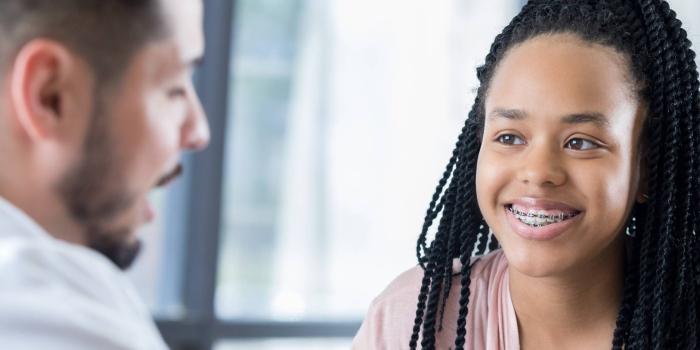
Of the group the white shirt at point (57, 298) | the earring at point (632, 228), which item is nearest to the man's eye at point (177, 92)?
the white shirt at point (57, 298)

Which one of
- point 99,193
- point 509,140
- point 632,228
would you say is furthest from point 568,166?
point 99,193

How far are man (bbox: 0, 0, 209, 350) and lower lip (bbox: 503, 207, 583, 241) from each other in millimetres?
890

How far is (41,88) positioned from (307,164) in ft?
8.80

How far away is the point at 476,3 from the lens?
11.7ft

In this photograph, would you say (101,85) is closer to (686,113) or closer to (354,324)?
(686,113)

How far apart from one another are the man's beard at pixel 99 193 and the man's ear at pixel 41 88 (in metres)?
0.03

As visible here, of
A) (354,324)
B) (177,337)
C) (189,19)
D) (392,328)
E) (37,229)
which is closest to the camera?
(37,229)

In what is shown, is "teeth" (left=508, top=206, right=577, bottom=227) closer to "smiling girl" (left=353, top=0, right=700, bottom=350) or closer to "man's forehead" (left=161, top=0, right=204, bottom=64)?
"smiling girl" (left=353, top=0, right=700, bottom=350)

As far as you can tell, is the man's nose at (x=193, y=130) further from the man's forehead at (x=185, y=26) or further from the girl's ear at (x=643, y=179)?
the girl's ear at (x=643, y=179)

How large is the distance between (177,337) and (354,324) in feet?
2.06

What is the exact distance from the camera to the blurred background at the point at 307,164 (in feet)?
10.9

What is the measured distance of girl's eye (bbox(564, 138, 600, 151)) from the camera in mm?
1628

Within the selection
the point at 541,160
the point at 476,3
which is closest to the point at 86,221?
the point at 541,160

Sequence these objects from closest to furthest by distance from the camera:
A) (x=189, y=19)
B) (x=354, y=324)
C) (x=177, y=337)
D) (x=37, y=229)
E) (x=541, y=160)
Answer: (x=37, y=229) → (x=189, y=19) → (x=541, y=160) → (x=177, y=337) → (x=354, y=324)
